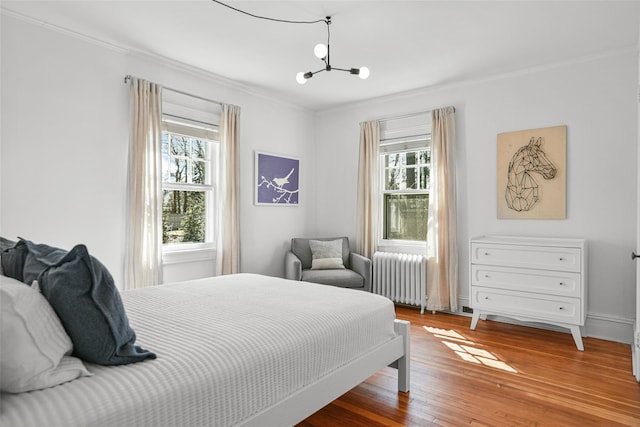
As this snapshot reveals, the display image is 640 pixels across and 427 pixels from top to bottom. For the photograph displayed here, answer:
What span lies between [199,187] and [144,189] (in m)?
0.71

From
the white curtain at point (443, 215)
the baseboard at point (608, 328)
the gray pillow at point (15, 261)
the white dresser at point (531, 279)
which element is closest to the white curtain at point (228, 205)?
the white curtain at point (443, 215)

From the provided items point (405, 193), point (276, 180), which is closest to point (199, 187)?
point (276, 180)

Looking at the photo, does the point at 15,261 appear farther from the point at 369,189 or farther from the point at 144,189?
the point at 369,189

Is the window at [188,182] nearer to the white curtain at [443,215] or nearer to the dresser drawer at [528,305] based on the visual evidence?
the white curtain at [443,215]

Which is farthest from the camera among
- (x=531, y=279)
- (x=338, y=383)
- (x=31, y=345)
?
(x=531, y=279)

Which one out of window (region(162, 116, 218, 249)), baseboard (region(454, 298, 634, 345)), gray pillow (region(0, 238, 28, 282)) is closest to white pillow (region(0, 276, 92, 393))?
gray pillow (region(0, 238, 28, 282))

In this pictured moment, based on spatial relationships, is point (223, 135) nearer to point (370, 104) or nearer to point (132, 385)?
point (370, 104)

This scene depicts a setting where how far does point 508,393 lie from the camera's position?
2479mm

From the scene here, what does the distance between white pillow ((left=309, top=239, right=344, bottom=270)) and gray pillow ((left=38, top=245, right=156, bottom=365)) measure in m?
3.48

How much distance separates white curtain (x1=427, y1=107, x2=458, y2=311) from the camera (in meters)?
4.43

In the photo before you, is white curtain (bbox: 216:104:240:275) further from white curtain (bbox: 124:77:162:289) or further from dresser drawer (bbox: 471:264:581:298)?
dresser drawer (bbox: 471:264:581:298)

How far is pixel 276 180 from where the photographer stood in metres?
5.15

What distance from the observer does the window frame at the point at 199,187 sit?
158 inches

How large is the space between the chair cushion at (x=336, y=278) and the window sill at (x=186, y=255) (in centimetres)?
109
